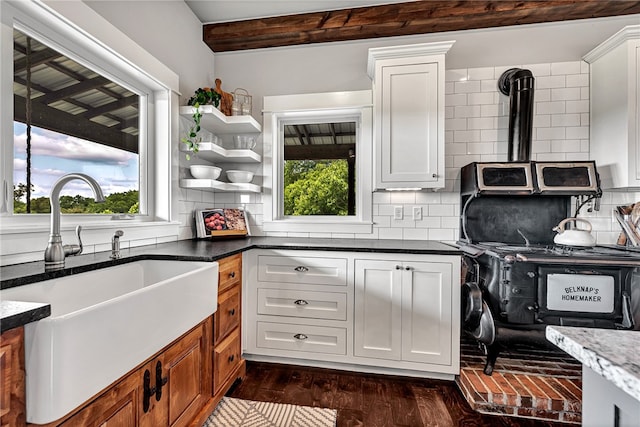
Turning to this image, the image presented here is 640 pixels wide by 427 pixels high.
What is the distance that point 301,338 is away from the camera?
2.03m

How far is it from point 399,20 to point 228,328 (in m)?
2.57

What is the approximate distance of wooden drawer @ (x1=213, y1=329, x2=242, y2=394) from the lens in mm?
1600

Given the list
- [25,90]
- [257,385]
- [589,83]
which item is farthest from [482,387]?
[25,90]

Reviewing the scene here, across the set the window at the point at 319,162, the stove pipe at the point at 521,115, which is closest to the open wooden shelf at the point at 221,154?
the window at the point at 319,162

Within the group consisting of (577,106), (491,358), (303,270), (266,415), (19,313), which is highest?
(577,106)

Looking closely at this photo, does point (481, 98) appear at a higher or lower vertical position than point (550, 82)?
lower

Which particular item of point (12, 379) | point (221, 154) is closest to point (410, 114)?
point (221, 154)

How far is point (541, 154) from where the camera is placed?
2336 millimetres

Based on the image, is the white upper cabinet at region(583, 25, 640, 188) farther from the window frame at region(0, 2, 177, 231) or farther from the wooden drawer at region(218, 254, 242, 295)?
the window frame at region(0, 2, 177, 231)

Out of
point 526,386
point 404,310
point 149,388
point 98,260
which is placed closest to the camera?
point 149,388

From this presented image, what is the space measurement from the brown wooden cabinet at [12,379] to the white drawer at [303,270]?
1.41 meters

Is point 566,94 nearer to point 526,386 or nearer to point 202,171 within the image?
point 526,386

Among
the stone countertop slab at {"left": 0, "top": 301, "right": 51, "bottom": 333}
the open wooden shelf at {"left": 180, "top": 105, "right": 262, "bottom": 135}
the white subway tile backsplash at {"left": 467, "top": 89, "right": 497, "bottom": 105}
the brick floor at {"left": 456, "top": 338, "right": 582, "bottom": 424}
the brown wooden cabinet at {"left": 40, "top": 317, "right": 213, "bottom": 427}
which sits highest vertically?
the white subway tile backsplash at {"left": 467, "top": 89, "right": 497, "bottom": 105}

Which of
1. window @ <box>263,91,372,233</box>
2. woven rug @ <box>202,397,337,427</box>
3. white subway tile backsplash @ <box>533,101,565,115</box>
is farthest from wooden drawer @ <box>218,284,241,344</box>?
white subway tile backsplash @ <box>533,101,565,115</box>
